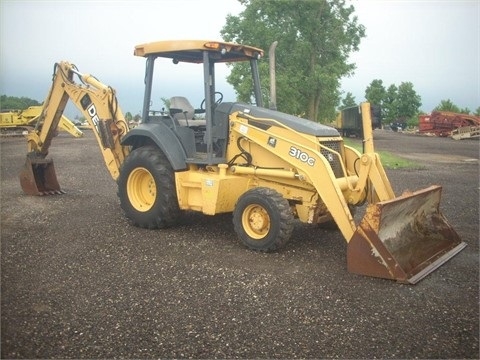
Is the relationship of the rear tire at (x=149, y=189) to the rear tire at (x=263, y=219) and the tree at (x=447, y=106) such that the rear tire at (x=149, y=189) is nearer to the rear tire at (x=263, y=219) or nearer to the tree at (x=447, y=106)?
the rear tire at (x=263, y=219)

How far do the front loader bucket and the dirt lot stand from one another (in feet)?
0.45

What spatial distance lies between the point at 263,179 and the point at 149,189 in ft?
6.61

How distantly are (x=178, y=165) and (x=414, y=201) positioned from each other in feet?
10.4

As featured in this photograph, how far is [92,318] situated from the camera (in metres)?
3.76

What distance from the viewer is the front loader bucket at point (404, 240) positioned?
4.63m

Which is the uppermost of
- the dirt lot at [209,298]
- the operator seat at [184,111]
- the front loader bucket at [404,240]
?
the operator seat at [184,111]

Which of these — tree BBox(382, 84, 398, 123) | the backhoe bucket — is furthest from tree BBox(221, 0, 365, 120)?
tree BBox(382, 84, 398, 123)

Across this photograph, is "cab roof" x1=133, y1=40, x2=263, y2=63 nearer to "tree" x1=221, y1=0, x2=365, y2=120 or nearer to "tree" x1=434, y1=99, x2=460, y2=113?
"tree" x1=221, y1=0, x2=365, y2=120

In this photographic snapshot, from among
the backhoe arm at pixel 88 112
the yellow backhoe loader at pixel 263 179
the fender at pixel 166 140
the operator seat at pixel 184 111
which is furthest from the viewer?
the backhoe arm at pixel 88 112

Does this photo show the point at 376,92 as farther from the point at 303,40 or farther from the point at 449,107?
the point at 303,40

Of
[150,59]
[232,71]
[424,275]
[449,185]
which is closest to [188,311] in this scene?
[424,275]

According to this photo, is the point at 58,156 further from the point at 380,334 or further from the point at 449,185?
the point at 380,334

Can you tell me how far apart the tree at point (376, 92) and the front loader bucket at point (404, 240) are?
219ft

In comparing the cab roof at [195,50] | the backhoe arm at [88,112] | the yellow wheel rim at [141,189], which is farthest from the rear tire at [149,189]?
the cab roof at [195,50]
